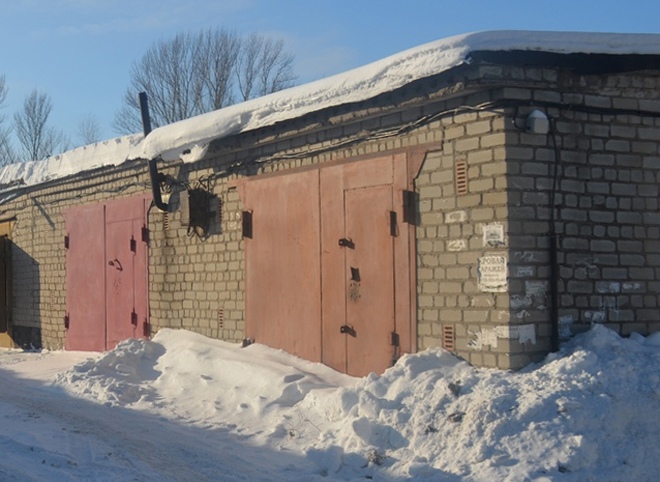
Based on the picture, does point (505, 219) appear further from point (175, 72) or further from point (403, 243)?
point (175, 72)

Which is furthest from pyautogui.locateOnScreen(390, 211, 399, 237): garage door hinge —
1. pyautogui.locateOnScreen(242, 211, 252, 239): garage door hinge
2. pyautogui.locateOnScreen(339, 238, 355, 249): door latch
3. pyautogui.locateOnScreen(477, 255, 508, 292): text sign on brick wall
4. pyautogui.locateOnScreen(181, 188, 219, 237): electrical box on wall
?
pyautogui.locateOnScreen(181, 188, 219, 237): electrical box on wall

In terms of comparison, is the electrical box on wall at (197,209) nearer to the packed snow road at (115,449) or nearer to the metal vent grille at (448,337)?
the packed snow road at (115,449)

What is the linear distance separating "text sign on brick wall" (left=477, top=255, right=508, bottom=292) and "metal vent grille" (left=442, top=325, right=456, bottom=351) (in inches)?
23.1

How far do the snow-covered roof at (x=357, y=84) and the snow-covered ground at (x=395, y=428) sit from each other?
2.89 metres

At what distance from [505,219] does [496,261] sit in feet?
1.41

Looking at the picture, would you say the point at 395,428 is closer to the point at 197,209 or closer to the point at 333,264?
the point at 333,264

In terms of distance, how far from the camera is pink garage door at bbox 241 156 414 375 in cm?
982

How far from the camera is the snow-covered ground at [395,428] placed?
24.0 feet

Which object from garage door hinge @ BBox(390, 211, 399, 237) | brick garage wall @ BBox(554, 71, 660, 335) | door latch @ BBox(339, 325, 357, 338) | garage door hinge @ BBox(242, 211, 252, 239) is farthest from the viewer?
garage door hinge @ BBox(242, 211, 252, 239)

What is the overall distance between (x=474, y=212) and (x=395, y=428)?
238cm

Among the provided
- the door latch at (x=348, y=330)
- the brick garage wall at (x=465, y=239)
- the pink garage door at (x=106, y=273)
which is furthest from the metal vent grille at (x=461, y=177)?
the pink garage door at (x=106, y=273)

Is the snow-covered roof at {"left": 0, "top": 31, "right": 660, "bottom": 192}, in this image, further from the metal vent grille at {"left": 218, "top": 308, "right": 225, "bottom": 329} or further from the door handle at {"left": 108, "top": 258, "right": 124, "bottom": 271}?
the metal vent grille at {"left": 218, "top": 308, "right": 225, "bottom": 329}

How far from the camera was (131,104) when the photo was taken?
3878cm

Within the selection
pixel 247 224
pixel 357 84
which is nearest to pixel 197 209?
pixel 247 224
